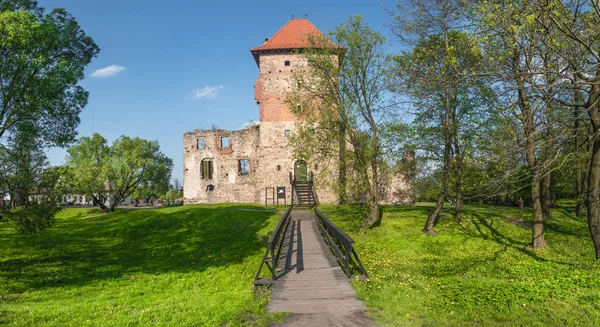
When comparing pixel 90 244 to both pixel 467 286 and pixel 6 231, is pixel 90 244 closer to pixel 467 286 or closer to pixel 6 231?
pixel 6 231

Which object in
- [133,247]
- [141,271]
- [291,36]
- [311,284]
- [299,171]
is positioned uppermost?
[291,36]

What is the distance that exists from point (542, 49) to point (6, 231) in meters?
25.1

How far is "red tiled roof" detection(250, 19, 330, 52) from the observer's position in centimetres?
2525

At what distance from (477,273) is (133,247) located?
44.2 ft

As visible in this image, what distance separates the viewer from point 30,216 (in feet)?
32.8

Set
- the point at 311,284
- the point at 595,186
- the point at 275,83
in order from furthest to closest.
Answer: the point at 275,83, the point at 595,186, the point at 311,284

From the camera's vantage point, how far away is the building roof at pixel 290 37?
25.2m

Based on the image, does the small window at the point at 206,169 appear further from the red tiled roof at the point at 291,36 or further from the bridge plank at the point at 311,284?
the bridge plank at the point at 311,284

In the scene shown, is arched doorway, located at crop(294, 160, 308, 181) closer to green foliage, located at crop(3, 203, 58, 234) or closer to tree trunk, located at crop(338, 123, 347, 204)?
tree trunk, located at crop(338, 123, 347, 204)

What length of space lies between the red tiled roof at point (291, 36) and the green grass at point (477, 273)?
523 inches

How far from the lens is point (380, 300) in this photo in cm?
635

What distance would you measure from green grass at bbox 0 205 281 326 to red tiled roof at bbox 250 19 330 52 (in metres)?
12.3

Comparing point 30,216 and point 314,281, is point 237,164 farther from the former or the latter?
point 314,281

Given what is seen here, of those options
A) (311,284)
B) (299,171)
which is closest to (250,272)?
(311,284)
